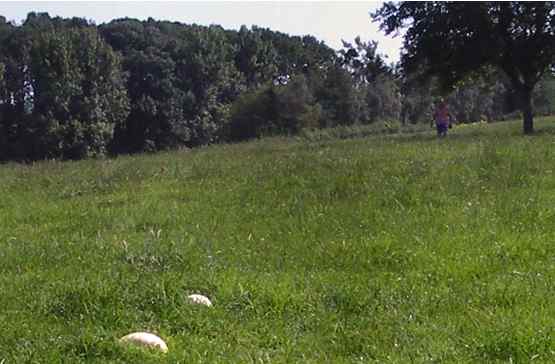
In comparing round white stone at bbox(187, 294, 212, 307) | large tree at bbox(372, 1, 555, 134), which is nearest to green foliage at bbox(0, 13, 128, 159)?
large tree at bbox(372, 1, 555, 134)

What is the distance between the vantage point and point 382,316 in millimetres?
5133

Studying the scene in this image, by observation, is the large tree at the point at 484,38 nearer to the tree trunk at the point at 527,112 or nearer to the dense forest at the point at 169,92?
the tree trunk at the point at 527,112

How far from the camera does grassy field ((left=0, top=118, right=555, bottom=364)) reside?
15.1ft

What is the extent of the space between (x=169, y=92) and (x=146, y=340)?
2541 inches

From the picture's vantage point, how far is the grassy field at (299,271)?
4.61m

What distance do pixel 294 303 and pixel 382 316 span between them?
71cm

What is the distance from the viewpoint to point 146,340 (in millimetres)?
4535

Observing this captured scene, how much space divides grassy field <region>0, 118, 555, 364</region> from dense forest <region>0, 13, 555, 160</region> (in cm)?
3273

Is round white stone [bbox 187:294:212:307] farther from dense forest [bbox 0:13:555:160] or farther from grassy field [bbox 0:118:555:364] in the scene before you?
dense forest [bbox 0:13:555:160]

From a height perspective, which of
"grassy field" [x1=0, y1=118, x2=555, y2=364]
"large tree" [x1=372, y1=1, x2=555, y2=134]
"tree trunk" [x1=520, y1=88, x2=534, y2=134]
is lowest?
"grassy field" [x1=0, y1=118, x2=555, y2=364]

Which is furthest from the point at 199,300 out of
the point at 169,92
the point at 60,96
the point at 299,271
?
the point at 169,92

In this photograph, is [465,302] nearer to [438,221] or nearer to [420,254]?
[420,254]

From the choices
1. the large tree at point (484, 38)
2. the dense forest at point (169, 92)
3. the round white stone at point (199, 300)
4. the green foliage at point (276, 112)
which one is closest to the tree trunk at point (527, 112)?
the large tree at point (484, 38)

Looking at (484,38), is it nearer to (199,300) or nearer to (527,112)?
(527,112)
